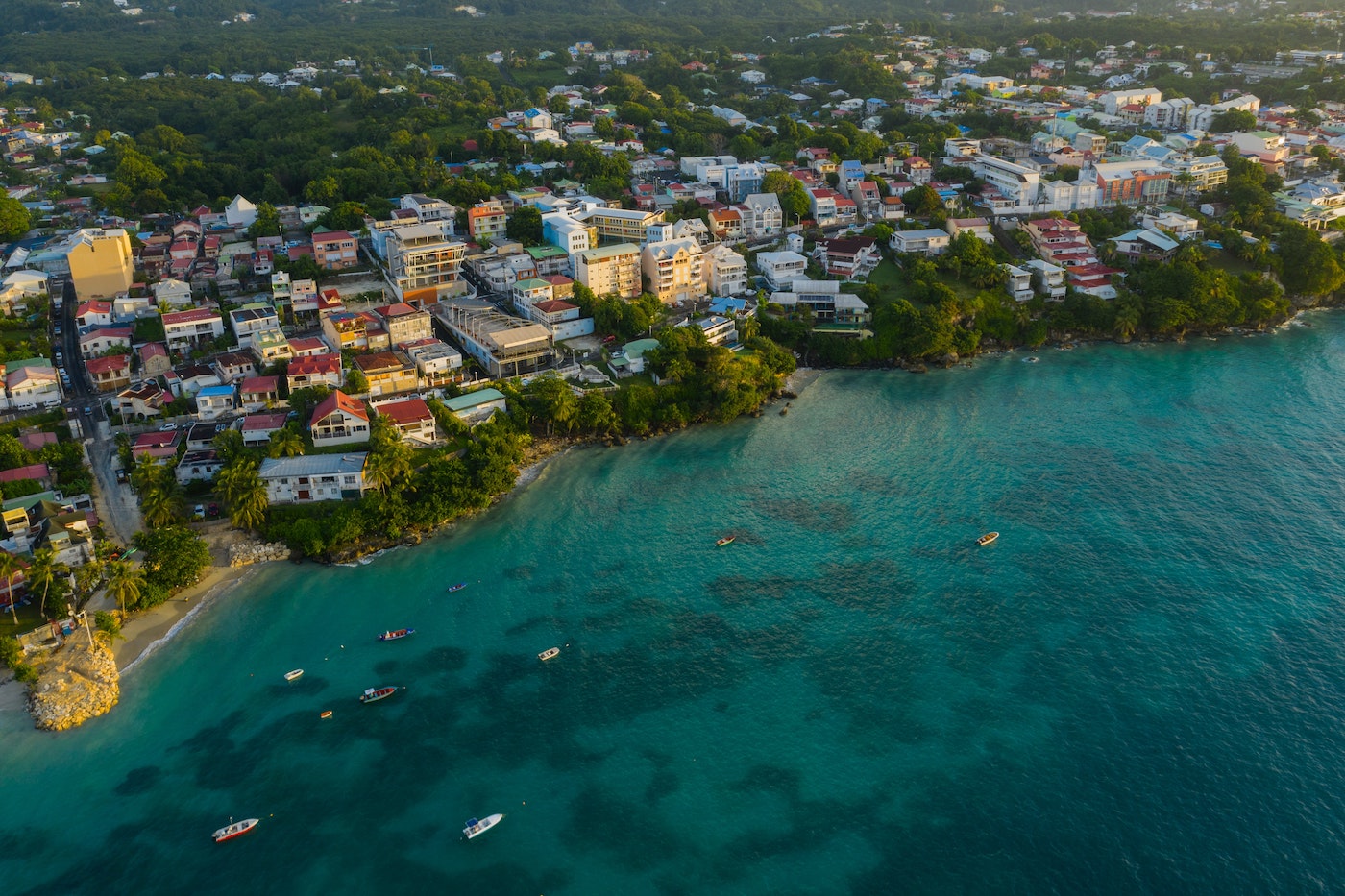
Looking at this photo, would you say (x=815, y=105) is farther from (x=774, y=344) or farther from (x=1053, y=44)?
(x=774, y=344)

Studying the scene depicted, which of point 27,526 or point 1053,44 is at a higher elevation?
Answer: point 1053,44

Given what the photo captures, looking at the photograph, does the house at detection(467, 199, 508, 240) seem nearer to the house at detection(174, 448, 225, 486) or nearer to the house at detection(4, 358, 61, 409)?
the house at detection(4, 358, 61, 409)

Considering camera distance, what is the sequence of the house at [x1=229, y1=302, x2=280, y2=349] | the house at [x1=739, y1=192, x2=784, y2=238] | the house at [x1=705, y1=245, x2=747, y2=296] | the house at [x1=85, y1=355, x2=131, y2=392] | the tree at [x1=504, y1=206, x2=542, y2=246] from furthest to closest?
the house at [x1=739, y1=192, x2=784, y2=238], the tree at [x1=504, y1=206, x2=542, y2=246], the house at [x1=705, y1=245, x2=747, y2=296], the house at [x1=229, y1=302, x2=280, y2=349], the house at [x1=85, y1=355, x2=131, y2=392]

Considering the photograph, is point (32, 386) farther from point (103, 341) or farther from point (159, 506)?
point (159, 506)

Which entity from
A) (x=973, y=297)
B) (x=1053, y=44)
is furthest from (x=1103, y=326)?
(x=1053, y=44)

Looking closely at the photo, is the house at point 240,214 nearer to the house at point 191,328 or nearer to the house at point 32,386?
the house at point 191,328

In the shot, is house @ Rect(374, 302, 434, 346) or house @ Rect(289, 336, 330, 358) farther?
house @ Rect(374, 302, 434, 346)

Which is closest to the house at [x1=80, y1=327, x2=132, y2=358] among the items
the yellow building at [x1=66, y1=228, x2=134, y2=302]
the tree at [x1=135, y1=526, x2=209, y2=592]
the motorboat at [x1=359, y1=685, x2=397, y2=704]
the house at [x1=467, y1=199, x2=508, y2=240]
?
the yellow building at [x1=66, y1=228, x2=134, y2=302]

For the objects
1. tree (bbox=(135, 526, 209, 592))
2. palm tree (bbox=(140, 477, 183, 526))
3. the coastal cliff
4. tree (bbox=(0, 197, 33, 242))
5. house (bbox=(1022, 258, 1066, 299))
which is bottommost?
the coastal cliff
